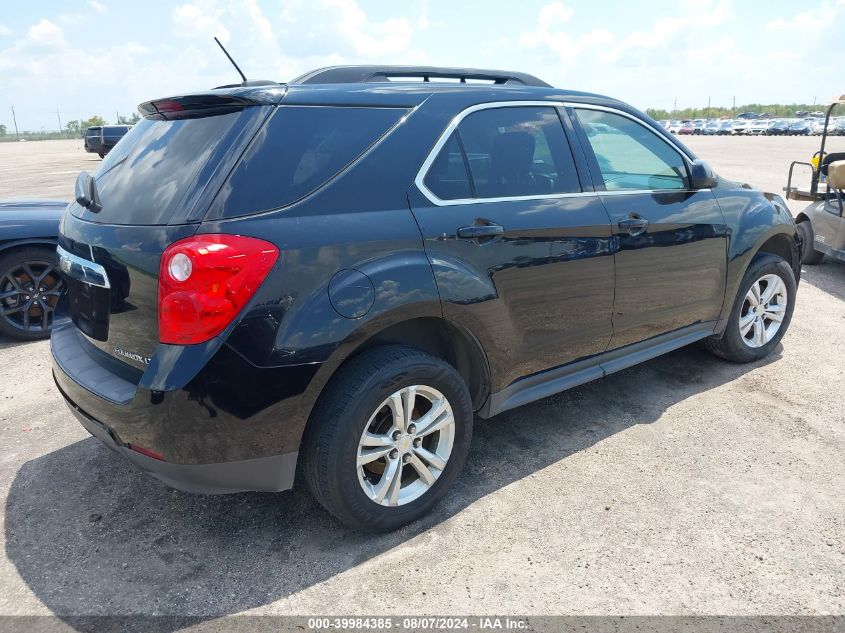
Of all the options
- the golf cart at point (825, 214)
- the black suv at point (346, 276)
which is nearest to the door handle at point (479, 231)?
the black suv at point (346, 276)

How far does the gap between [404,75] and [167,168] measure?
1274mm

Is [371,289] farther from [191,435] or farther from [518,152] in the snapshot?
[518,152]

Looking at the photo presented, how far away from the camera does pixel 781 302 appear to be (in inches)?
187

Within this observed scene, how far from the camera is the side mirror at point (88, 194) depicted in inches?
110

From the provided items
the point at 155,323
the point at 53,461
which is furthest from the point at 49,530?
the point at 155,323

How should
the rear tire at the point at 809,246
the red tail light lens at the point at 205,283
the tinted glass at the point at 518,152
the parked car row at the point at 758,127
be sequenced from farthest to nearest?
1. the parked car row at the point at 758,127
2. the rear tire at the point at 809,246
3. the tinted glass at the point at 518,152
4. the red tail light lens at the point at 205,283

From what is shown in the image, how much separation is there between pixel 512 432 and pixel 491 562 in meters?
1.18

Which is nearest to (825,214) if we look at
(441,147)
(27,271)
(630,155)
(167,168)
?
(630,155)

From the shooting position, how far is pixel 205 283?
7.40 ft

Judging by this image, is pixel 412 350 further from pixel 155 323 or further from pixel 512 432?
pixel 512 432

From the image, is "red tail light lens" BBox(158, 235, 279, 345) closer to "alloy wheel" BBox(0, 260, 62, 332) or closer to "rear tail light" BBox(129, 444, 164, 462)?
"rear tail light" BBox(129, 444, 164, 462)

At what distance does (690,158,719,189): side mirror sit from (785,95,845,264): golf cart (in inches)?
131

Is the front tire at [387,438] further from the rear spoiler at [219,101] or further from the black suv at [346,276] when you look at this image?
the rear spoiler at [219,101]

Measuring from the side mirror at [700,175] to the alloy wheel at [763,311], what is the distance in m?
0.93
